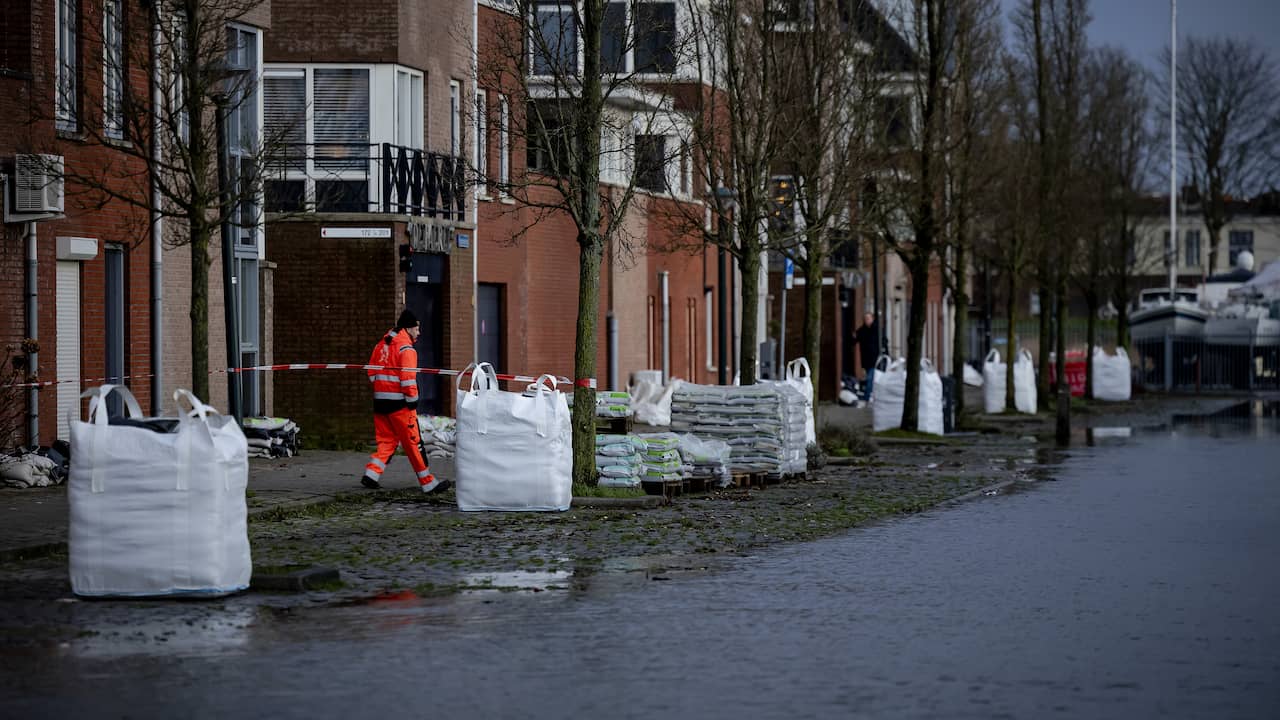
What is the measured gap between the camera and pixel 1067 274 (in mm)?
49875

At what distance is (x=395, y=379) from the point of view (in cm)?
1931

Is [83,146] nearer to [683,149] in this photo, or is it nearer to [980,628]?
[683,149]

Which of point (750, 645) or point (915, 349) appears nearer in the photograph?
point (750, 645)

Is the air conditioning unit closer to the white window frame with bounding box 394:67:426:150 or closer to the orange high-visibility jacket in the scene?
the orange high-visibility jacket

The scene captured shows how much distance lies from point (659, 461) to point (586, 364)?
1271 millimetres

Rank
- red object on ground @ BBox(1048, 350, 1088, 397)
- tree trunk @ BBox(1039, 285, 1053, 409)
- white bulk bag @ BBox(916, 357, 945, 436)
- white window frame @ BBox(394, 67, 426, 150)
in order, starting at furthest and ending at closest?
red object on ground @ BBox(1048, 350, 1088, 397), tree trunk @ BBox(1039, 285, 1053, 409), white bulk bag @ BBox(916, 357, 945, 436), white window frame @ BBox(394, 67, 426, 150)

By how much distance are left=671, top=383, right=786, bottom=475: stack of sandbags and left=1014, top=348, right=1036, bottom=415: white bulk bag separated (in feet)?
76.8

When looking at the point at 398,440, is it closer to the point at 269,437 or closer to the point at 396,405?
the point at 396,405

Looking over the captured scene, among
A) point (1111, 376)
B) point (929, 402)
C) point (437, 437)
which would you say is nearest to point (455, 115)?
point (437, 437)

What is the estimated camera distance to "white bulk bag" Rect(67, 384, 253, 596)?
1152cm

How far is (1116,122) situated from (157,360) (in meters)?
37.6

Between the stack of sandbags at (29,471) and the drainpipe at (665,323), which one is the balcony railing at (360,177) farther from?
the drainpipe at (665,323)

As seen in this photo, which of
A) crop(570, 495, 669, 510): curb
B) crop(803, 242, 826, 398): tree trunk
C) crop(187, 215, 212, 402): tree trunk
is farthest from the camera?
crop(803, 242, 826, 398): tree trunk

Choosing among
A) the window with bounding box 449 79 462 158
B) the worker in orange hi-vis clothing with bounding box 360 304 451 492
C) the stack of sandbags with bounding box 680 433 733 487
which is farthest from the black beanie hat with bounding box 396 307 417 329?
the window with bounding box 449 79 462 158
